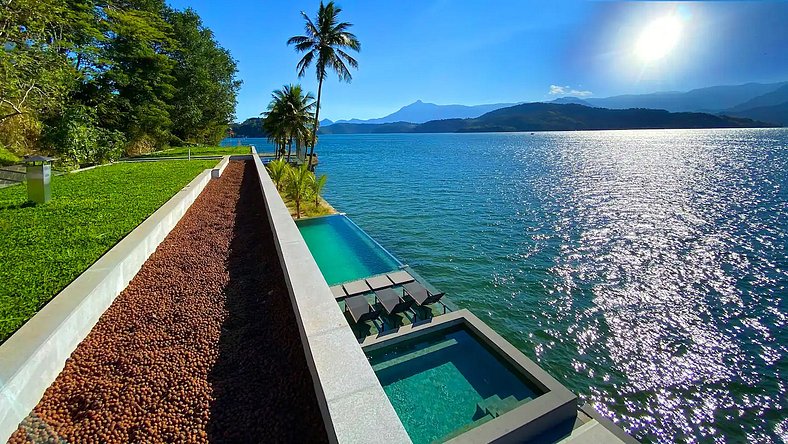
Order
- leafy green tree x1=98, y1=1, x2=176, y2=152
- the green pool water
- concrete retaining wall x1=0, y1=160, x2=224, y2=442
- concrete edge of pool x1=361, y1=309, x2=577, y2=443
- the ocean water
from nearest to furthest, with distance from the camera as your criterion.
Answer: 1. concrete retaining wall x1=0, y1=160, x2=224, y2=442
2. concrete edge of pool x1=361, y1=309, x2=577, y2=443
3. the green pool water
4. the ocean water
5. leafy green tree x1=98, y1=1, x2=176, y2=152

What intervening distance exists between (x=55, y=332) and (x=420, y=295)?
4.93 meters

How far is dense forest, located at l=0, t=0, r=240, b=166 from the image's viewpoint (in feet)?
42.2

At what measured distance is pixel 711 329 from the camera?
722cm

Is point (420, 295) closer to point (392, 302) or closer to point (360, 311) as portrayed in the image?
point (392, 302)

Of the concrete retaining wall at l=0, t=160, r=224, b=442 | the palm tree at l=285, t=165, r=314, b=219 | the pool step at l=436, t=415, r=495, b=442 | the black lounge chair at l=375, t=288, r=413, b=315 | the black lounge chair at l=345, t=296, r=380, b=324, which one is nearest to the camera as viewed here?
the concrete retaining wall at l=0, t=160, r=224, b=442

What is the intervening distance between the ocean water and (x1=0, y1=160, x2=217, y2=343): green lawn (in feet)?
22.7

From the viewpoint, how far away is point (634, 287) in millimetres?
9055

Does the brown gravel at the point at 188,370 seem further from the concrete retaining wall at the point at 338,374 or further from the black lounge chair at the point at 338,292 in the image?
the black lounge chair at the point at 338,292

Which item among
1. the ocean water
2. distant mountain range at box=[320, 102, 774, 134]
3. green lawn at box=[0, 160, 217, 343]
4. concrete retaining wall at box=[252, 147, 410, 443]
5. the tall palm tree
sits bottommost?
the ocean water

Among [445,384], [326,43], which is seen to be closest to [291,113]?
[326,43]

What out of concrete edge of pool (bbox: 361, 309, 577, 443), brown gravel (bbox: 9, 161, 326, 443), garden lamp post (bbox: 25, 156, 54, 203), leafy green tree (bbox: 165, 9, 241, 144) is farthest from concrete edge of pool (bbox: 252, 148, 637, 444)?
leafy green tree (bbox: 165, 9, 241, 144)

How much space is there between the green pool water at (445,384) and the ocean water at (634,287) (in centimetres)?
193

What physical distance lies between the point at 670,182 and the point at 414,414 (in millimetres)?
32067

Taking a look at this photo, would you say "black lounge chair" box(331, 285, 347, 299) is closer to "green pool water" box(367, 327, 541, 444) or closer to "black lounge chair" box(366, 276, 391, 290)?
"black lounge chair" box(366, 276, 391, 290)
